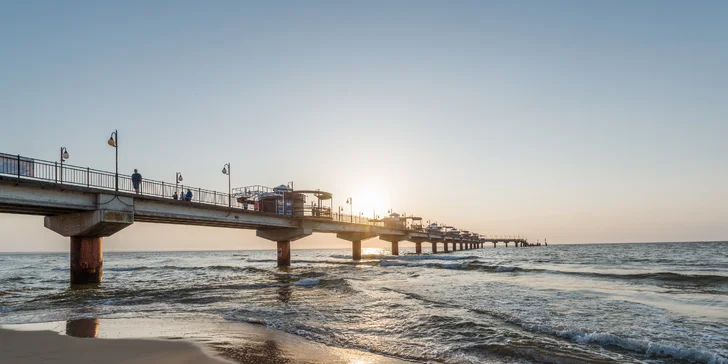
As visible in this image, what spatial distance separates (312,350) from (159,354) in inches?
123

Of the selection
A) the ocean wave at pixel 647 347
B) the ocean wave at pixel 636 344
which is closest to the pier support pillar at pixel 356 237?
the ocean wave at pixel 636 344

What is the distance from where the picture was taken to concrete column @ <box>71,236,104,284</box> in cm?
2577

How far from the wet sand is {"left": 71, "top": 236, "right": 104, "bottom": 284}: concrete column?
592 inches

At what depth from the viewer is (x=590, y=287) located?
24.0 m

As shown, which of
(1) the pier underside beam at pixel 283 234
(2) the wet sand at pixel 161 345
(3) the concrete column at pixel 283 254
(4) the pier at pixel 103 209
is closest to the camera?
(2) the wet sand at pixel 161 345

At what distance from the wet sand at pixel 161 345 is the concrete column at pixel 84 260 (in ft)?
49.3

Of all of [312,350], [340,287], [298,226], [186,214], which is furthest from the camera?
[298,226]

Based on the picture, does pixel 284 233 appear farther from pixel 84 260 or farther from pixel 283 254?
pixel 84 260

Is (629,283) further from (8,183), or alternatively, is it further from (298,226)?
(8,183)

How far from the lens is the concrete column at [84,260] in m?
25.8

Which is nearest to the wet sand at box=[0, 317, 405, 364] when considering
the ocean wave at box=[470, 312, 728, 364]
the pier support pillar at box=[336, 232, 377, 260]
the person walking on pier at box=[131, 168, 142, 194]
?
the ocean wave at box=[470, 312, 728, 364]

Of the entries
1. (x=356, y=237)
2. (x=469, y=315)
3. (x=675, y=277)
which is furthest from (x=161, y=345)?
(x=356, y=237)

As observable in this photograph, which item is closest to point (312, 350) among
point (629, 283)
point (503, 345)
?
point (503, 345)

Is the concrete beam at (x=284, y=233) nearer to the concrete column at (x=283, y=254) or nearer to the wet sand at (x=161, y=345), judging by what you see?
the concrete column at (x=283, y=254)
